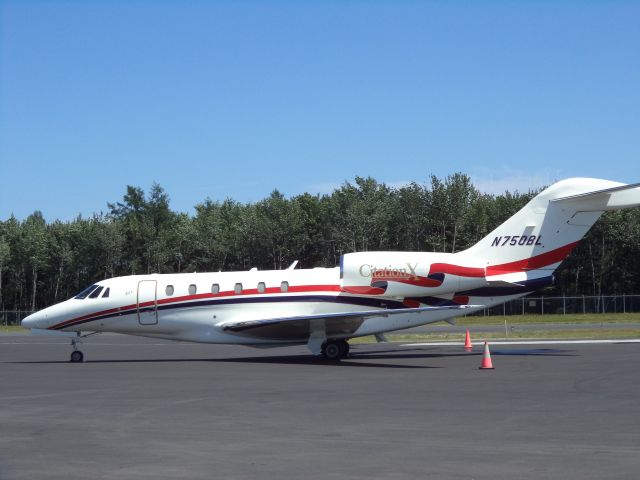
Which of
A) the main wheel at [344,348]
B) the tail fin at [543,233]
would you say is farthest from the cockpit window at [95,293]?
the tail fin at [543,233]

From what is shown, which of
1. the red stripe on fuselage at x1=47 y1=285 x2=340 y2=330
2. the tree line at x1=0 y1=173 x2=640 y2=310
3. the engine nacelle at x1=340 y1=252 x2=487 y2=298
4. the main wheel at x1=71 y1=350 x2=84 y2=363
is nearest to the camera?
the engine nacelle at x1=340 y1=252 x2=487 y2=298

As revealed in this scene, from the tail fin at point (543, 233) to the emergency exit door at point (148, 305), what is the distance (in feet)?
33.3

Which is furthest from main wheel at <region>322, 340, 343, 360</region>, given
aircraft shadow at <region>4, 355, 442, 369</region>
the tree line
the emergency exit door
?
the tree line

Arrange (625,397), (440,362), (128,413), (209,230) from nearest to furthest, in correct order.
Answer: (128,413), (625,397), (440,362), (209,230)

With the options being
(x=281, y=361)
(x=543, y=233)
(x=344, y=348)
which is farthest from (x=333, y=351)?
(x=543, y=233)

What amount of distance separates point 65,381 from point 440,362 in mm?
10204

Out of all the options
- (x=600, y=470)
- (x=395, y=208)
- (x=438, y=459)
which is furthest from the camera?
(x=395, y=208)

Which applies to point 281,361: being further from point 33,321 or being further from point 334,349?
point 33,321

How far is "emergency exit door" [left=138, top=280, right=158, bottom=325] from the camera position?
26062 millimetres

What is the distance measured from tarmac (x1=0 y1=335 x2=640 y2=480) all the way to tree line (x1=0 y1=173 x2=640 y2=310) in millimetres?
49383

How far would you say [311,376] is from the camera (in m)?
20.0

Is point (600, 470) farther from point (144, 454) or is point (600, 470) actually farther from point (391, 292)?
point (391, 292)

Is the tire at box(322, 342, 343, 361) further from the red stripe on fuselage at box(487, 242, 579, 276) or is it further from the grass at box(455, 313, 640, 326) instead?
the grass at box(455, 313, 640, 326)

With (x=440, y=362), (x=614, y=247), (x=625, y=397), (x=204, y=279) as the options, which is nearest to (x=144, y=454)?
(x=625, y=397)
